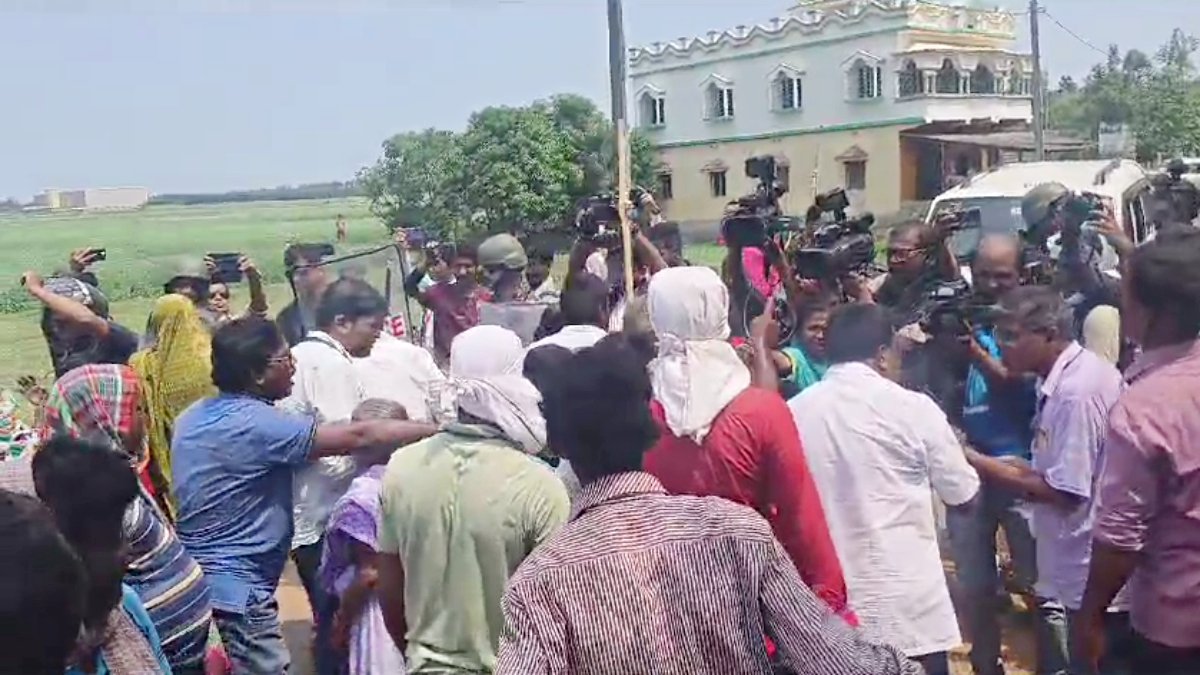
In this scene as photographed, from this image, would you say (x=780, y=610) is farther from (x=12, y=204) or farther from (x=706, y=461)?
(x=12, y=204)

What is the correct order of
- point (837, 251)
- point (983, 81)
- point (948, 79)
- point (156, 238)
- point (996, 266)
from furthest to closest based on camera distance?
point (983, 81), point (948, 79), point (156, 238), point (996, 266), point (837, 251)

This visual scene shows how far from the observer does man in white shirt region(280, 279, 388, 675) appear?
3.56 meters

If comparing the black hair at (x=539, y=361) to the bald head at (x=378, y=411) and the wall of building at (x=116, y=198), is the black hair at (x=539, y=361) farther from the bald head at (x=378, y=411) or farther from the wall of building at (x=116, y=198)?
the wall of building at (x=116, y=198)

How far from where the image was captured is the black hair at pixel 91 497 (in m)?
2.18

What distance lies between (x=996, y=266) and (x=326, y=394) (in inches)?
86.9

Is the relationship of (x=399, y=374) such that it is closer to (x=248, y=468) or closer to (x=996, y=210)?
(x=248, y=468)

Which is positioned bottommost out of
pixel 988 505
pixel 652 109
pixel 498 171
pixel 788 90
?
pixel 988 505

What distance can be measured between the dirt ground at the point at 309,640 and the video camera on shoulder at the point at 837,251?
148cm

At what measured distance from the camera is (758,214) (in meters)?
4.81

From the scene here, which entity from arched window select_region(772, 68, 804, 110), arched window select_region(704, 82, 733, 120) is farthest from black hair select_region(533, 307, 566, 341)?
arched window select_region(772, 68, 804, 110)

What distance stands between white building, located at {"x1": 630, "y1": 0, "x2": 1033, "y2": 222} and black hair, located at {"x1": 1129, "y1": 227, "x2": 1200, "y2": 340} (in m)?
23.1

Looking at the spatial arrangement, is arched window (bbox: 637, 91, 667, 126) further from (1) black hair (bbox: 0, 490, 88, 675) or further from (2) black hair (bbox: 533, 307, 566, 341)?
(1) black hair (bbox: 0, 490, 88, 675)

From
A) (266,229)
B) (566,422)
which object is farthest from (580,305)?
(266,229)

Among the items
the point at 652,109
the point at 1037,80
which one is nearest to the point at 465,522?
the point at 1037,80
